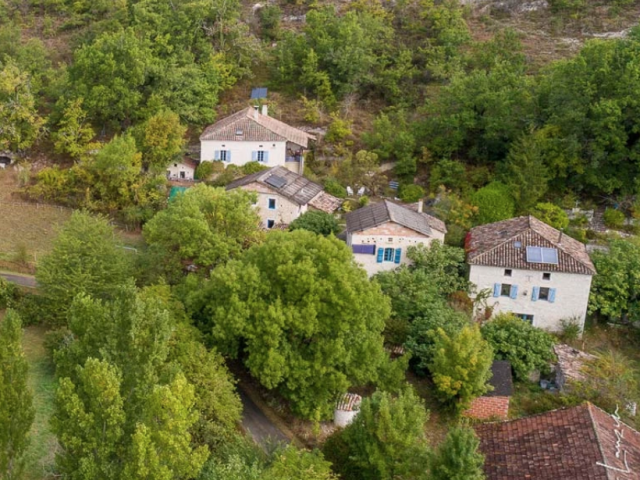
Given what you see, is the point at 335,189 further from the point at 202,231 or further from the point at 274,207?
the point at 202,231

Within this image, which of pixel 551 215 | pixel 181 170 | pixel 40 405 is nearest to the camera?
pixel 40 405

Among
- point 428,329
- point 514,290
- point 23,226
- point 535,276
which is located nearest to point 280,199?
point 428,329

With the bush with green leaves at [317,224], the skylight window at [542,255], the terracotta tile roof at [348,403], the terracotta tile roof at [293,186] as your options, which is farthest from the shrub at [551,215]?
the terracotta tile roof at [348,403]

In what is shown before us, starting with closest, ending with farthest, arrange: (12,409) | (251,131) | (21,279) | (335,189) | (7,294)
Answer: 1. (12,409)
2. (7,294)
3. (21,279)
4. (335,189)
5. (251,131)

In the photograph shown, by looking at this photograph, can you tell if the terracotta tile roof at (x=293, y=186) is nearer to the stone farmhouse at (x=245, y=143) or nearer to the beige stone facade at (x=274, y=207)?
the beige stone facade at (x=274, y=207)

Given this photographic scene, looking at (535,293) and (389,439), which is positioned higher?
(535,293)

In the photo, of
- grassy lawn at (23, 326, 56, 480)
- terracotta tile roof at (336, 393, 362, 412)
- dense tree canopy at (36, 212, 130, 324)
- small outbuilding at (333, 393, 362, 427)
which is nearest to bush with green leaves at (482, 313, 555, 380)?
terracotta tile roof at (336, 393, 362, 412)
